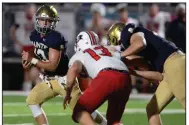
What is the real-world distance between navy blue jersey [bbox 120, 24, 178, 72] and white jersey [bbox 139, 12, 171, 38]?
6534 millimetres

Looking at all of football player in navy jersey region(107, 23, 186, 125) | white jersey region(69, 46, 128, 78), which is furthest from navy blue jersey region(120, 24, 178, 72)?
white jersey region(69, 46, 128, 78)

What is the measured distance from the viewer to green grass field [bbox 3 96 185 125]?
751 centimetres

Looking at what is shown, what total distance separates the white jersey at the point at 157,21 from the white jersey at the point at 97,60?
6859mm

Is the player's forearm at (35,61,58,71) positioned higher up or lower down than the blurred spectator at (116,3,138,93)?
lower down

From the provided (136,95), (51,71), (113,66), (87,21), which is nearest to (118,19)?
(87,21)

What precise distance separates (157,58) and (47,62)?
1.05 m

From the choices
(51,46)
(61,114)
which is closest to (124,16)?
(61,114)

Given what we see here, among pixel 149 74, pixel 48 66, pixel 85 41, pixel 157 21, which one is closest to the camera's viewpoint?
pixel 149 74

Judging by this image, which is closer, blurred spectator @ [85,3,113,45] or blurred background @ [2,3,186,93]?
blurred spectator @ [85,3,113,45]

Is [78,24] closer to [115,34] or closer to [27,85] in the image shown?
[27,85]

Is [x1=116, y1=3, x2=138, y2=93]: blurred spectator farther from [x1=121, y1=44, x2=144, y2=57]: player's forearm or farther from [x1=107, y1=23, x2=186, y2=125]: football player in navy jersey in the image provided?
[x1=121, y1=44, x2=144, y2=57]: player's forearm

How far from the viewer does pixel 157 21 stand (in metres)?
12.3

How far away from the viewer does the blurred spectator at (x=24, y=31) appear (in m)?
12.1

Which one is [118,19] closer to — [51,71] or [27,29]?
[27,29]
